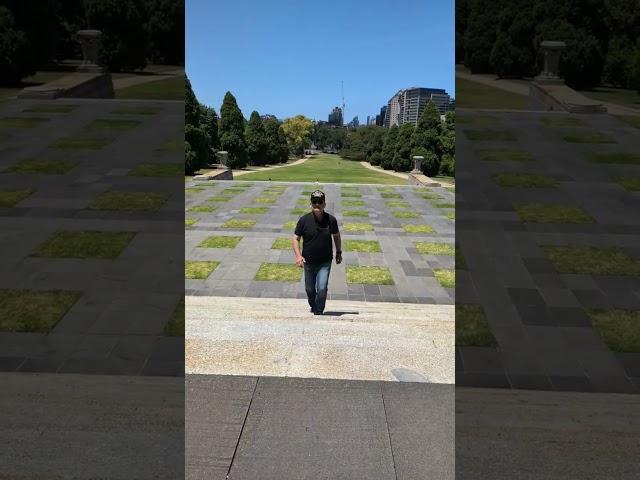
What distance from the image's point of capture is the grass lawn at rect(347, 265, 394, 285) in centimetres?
913

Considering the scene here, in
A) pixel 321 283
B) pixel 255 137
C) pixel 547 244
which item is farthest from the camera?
pixel 255 137

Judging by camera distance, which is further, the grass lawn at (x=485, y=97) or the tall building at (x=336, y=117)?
the tall building at (x=336, y=117)

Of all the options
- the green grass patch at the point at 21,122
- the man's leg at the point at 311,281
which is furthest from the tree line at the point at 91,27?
the man's leg at the point at 311,281

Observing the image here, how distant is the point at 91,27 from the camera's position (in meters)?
3.36

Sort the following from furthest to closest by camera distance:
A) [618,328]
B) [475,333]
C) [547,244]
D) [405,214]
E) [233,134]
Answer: [233,134], [405,214], [547,244], [618,328], [475,333]

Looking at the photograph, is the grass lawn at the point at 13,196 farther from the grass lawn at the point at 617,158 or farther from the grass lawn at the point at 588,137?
the grass lawn at the point at 617,158

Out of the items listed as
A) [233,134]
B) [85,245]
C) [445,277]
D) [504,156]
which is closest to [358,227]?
[445,277]

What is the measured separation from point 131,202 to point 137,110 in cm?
556

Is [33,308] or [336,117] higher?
[336,117]

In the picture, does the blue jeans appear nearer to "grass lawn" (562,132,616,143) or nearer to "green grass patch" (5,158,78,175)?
"grass lawn" (562,132,616,143)

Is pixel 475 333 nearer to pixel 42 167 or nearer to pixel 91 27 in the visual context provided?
pixel 91 27

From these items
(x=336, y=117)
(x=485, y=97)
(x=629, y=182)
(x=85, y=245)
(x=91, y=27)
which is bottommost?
(x=85, y=245)

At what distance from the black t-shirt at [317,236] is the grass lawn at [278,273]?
3.38m

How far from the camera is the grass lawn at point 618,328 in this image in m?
5.21
